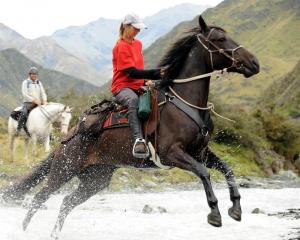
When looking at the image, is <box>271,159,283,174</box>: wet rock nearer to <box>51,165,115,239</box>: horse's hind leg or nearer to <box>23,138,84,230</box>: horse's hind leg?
<box>51,165,115,239</box>: horse's hind leg

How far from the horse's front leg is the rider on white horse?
51.5ft

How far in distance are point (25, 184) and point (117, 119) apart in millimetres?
2832

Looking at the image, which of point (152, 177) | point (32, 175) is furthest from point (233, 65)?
point (152, 177)

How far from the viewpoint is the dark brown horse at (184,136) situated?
862cm

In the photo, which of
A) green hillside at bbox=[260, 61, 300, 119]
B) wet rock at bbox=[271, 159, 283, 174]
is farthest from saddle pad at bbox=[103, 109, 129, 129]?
green hillside at bbox=[260, 61, 300, 119]

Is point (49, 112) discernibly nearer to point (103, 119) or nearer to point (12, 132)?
point (12, 132)

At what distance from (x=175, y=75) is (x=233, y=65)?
1.16 m

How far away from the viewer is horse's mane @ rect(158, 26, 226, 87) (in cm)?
929

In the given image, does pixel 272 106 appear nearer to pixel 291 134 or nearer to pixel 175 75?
pixel 291 134

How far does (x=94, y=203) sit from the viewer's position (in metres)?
17.5

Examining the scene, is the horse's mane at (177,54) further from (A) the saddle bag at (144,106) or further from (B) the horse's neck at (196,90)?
(A) the saddle bag at (144,106)

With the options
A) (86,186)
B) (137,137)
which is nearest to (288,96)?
(86,186)

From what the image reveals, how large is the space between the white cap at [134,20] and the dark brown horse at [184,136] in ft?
2.48

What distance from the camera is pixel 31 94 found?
23.8 metres
